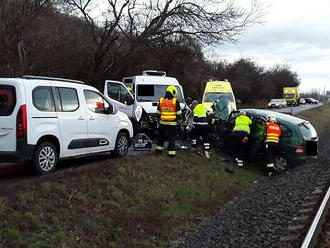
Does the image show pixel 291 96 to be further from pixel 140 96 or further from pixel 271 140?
pixel 271 140

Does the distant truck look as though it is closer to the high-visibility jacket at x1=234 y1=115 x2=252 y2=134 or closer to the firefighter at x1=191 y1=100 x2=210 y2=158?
the firefighter at x1=191 y1=100 x2=210 y2=158

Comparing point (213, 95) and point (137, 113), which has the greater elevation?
point (213, 95)

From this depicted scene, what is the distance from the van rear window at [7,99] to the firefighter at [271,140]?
22.3 feet

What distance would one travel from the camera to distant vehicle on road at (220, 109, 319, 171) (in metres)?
10.1

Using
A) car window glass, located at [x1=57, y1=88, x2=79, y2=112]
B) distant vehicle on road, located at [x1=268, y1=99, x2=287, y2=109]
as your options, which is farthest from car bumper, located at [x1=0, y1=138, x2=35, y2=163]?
distant vehicle on road, located at [x1=268, y1=99, x2=287, y2=109]

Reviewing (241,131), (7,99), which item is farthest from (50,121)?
(241,131)

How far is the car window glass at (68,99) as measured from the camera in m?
7.25

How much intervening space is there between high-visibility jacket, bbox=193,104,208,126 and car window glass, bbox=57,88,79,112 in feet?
15.3

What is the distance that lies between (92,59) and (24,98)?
15000mm

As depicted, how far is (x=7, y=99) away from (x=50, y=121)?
2.83 feet

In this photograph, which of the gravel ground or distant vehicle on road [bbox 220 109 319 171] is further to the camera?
distant vehicle on road [bbox 220 109 319 171]

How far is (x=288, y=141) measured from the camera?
1029 cm

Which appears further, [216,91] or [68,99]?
[216,91]

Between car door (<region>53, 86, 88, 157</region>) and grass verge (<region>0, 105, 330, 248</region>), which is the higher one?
car door (<region>53, 86, 88, 157</region>)
